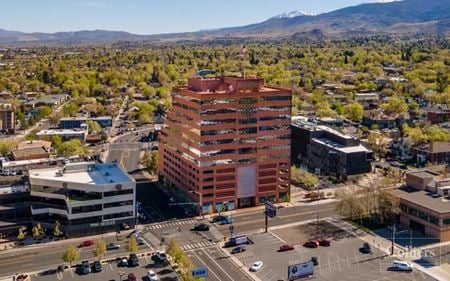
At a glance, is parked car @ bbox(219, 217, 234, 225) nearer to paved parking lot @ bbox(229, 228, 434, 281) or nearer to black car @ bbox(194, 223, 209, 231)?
black car @ bbox(194, 223, 209, 231)

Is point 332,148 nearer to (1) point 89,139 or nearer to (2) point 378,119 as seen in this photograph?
(2) point 378,119

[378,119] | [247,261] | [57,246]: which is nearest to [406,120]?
[378,119]

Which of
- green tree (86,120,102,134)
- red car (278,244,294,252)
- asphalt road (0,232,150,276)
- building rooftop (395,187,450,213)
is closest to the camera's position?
asphalt road (0,232,150,276)

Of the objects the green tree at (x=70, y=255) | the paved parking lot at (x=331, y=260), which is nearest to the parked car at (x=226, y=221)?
the paved parking lot at (x=331, y=260)

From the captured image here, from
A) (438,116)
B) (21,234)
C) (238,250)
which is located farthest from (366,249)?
(438,116)

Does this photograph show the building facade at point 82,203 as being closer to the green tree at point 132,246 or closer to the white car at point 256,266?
the green tree at point 132,246

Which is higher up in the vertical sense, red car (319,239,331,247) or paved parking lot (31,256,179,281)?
red car (319,239,331,247)

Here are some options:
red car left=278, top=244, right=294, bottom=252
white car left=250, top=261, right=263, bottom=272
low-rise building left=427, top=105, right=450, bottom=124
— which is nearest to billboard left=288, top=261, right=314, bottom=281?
white car left=250, top=261, right=263, bottom=272
